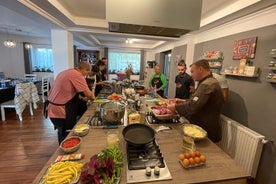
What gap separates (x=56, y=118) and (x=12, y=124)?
2.52 metres

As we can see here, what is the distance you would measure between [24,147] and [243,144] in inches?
132

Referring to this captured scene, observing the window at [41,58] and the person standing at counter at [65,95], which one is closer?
the person standing at counter at [65,95]

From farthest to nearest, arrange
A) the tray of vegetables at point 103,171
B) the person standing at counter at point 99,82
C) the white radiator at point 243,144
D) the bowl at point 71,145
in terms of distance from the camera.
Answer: the person standing at counter at point 99,82
the white radiator at point 243,144
the bowl at point 71,145
the tray of vegetables at point 103,171

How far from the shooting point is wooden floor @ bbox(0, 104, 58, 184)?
1.96 meters

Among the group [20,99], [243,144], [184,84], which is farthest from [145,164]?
[20,99]

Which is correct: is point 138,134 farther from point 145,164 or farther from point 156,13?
point 156,13

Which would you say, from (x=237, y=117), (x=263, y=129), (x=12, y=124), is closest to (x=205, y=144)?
(x=263, y=129)

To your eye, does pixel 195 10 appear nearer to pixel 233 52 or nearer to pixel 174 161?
pixel 233 52

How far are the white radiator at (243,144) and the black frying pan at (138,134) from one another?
4.56 feet

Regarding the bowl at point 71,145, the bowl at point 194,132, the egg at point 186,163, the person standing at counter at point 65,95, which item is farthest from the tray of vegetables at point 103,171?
→ the person standing at counter at point 65,95

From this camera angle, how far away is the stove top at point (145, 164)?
0.82 m

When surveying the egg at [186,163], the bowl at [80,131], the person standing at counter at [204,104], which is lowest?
the egg at [186,163]

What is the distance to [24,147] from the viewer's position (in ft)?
8.28

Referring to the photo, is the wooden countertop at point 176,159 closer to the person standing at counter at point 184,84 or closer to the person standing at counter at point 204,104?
the person standing at counter at point 204,104
